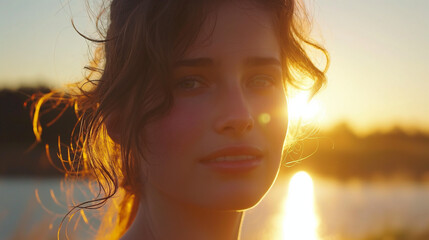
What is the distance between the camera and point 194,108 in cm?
211

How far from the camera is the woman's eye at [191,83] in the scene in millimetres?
2131

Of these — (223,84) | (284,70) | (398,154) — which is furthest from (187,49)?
(398,154)

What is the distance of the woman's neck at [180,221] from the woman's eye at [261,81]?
22.6 inches

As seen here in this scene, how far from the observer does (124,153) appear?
7.45 feet

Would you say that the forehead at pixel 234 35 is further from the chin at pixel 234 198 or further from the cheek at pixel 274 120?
the chin at pixel 234 198

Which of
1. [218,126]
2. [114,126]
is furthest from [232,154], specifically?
[114,126]

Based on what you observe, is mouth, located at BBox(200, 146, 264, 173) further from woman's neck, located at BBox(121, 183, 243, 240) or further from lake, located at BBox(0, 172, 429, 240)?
lake, located at BBox(0, 172, 429, 240)

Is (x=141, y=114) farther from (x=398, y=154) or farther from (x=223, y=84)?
(x=398, y=154)

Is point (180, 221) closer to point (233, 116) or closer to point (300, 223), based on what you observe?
point (233, 116)

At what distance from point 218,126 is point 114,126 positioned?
0.59 metres

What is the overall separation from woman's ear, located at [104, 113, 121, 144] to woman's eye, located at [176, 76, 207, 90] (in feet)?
1.20

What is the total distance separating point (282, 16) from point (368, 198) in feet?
61.9

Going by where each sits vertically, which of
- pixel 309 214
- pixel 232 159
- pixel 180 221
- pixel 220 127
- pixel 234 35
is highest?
pixel 234 35

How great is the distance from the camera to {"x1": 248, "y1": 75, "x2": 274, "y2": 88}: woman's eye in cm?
224
